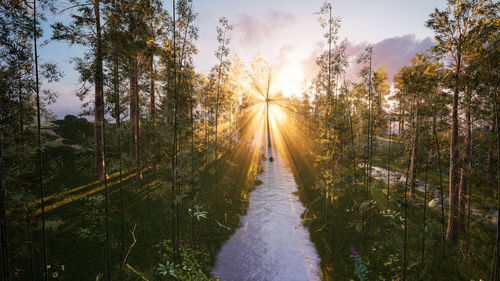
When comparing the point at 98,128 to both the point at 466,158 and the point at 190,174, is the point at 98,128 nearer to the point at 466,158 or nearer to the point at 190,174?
the point at 190,174

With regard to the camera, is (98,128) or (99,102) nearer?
(99,102)

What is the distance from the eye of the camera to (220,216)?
1397 cm

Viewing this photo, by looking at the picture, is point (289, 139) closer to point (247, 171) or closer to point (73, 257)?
point (247, 171)

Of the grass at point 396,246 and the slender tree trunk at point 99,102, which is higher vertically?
the slender tree trunk at point 99,102

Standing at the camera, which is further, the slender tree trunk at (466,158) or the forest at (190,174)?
the slender tree trunk at (466,158)

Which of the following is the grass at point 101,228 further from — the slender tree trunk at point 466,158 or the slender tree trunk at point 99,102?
the slender tree trunk at point 466,158

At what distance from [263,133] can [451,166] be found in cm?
5340

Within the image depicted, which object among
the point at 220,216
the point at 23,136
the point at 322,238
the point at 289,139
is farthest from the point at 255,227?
the point at 289,139

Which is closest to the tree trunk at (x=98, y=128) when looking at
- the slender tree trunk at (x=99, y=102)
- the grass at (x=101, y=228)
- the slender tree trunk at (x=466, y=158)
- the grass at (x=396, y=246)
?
the slender tree trunk at (x=99, y=102)

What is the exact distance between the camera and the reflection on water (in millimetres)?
9359

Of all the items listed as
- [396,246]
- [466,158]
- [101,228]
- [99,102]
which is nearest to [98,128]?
[99,102]

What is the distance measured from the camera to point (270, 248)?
37.0 feet

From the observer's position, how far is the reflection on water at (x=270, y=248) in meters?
9.36

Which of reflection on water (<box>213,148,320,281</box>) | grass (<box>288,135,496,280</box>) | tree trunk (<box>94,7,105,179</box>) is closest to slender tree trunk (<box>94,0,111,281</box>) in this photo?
tree trunk (<box>94,7,105,179</box>)
